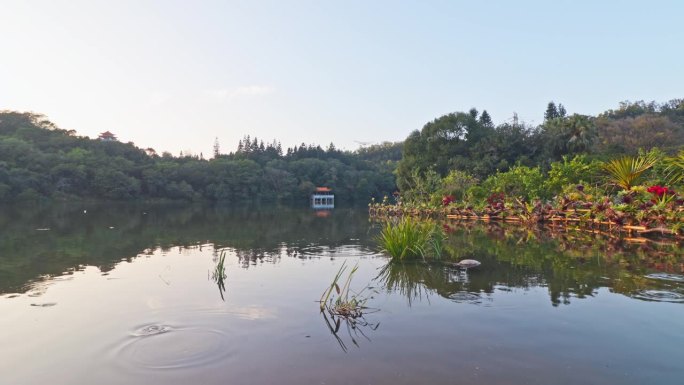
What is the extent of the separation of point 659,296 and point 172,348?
6.87 meters

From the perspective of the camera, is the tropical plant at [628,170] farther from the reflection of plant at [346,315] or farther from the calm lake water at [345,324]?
the reflection of plant at [346,315]

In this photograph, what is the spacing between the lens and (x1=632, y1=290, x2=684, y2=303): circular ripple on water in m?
6.53

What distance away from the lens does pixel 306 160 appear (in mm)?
85000

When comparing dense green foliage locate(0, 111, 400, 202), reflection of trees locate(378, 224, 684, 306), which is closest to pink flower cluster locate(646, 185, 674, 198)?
reflection of trees locate(378, 224, 684, 306)

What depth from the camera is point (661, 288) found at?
23.7ft

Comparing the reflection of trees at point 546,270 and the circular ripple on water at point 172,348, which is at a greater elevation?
the reflection of trees at point 546,270

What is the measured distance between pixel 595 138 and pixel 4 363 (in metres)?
44.9

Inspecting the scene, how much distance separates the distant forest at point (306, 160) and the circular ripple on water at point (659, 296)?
2144cm

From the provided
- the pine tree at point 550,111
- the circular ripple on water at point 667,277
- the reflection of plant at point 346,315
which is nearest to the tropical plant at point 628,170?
the circular ripple on water at point 667,277

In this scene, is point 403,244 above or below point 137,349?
above

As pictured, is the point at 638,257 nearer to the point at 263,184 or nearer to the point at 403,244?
the point at 403,244

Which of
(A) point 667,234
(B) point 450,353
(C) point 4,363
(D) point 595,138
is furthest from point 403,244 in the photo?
(D) point 595,138

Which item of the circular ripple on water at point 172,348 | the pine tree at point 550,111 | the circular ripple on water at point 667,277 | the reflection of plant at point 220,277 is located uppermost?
the pine tree at point 550,111

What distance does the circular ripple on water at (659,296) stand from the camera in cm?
653
